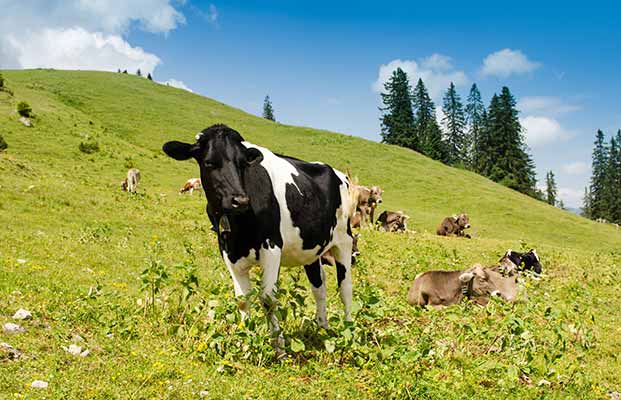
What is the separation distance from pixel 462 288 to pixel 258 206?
769 cm

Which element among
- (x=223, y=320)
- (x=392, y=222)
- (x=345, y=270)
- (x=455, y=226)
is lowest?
(x=223, y=320)

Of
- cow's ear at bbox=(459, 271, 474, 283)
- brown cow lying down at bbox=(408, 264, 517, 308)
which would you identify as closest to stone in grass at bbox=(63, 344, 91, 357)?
brown cow lying down at bbox=(408, 264, 517, 308)

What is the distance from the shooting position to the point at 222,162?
6055 millimetres

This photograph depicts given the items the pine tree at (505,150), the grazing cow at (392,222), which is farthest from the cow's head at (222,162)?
the pine tree at (505,150)

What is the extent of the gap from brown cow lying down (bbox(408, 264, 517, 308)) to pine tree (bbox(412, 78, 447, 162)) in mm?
87702

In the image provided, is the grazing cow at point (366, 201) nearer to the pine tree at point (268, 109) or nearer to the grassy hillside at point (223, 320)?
the grassy hillside at point (223, 320)

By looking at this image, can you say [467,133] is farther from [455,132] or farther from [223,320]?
[223,320]

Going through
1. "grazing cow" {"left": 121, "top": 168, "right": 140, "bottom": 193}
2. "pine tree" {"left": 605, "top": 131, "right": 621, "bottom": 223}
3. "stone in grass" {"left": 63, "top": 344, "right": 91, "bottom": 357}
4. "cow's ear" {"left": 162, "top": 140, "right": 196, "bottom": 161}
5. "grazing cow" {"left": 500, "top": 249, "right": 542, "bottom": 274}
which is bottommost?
"stone in grass" {"left": 63, "top": 344, "right": 91, "bottom": 357}

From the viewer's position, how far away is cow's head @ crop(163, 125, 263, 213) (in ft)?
19.4

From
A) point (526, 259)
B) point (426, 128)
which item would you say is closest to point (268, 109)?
point (426, 128)

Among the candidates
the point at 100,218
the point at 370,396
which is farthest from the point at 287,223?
the point at 100,218

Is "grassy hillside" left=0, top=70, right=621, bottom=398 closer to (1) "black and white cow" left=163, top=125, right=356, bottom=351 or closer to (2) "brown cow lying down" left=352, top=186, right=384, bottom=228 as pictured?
(1) "black and white cow" left=163, top=125, right=356, bottom=351

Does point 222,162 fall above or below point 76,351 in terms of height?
above

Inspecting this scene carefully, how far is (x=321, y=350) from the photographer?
23.2 feet
